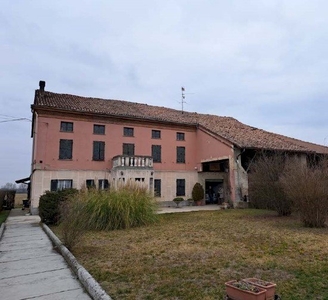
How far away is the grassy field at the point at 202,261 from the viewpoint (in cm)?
422

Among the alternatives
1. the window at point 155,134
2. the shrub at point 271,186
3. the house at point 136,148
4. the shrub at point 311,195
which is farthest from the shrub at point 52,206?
the window at point 155,134

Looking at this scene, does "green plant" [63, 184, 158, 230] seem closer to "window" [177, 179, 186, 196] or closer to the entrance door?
"window" [177, 179, 186, 196]

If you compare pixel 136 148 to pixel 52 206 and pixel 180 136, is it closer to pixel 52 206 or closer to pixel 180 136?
pixel 180 136

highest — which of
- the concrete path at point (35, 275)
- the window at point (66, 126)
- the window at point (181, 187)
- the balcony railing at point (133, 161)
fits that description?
the window at point (66, 126)

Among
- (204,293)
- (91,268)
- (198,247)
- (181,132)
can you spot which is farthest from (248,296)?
(181,132)

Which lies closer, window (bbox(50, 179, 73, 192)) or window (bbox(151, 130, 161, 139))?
window (bbox(50, 179, 73, 192))

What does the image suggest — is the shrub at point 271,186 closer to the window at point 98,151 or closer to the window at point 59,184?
the window at point 98,151

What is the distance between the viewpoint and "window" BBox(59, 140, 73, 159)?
813 inches

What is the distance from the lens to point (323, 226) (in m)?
9.95

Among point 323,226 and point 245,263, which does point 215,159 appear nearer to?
point 323,226

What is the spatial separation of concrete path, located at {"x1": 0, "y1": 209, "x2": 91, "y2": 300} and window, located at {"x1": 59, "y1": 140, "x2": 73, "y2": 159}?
12.8 m

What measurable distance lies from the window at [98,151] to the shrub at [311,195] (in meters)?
15.0

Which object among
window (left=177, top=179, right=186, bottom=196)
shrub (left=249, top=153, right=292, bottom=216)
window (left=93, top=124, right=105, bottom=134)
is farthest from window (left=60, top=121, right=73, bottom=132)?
shrub (left=249, top=153, right=292, bottom=216)

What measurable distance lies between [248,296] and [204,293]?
1.02 metres
